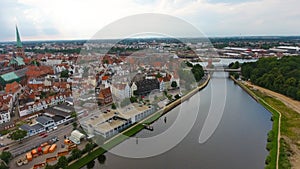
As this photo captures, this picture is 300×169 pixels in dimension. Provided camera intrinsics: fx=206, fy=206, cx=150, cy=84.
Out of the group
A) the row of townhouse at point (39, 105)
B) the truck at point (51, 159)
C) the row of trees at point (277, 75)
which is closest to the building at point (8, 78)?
the row of townhouse at point (39, 105)

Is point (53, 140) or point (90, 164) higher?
point (53, 140)

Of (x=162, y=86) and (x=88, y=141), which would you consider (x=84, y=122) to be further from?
(x=162, y=86)

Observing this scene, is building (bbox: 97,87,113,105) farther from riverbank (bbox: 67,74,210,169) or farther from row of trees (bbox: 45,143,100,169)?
row of trees (bbox: 45,143,100,169)

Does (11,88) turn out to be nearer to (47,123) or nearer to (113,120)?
(47,123)

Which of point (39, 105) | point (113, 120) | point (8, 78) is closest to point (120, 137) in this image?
point (113, 120)

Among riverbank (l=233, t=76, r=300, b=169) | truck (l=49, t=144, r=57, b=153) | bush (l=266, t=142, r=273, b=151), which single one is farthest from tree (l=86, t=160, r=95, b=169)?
bush (l=266, t=142, r=273, b=151)

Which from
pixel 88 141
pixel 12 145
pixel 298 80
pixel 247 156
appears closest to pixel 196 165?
pixel 247 156

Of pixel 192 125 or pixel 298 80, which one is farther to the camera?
pixel 298 80
